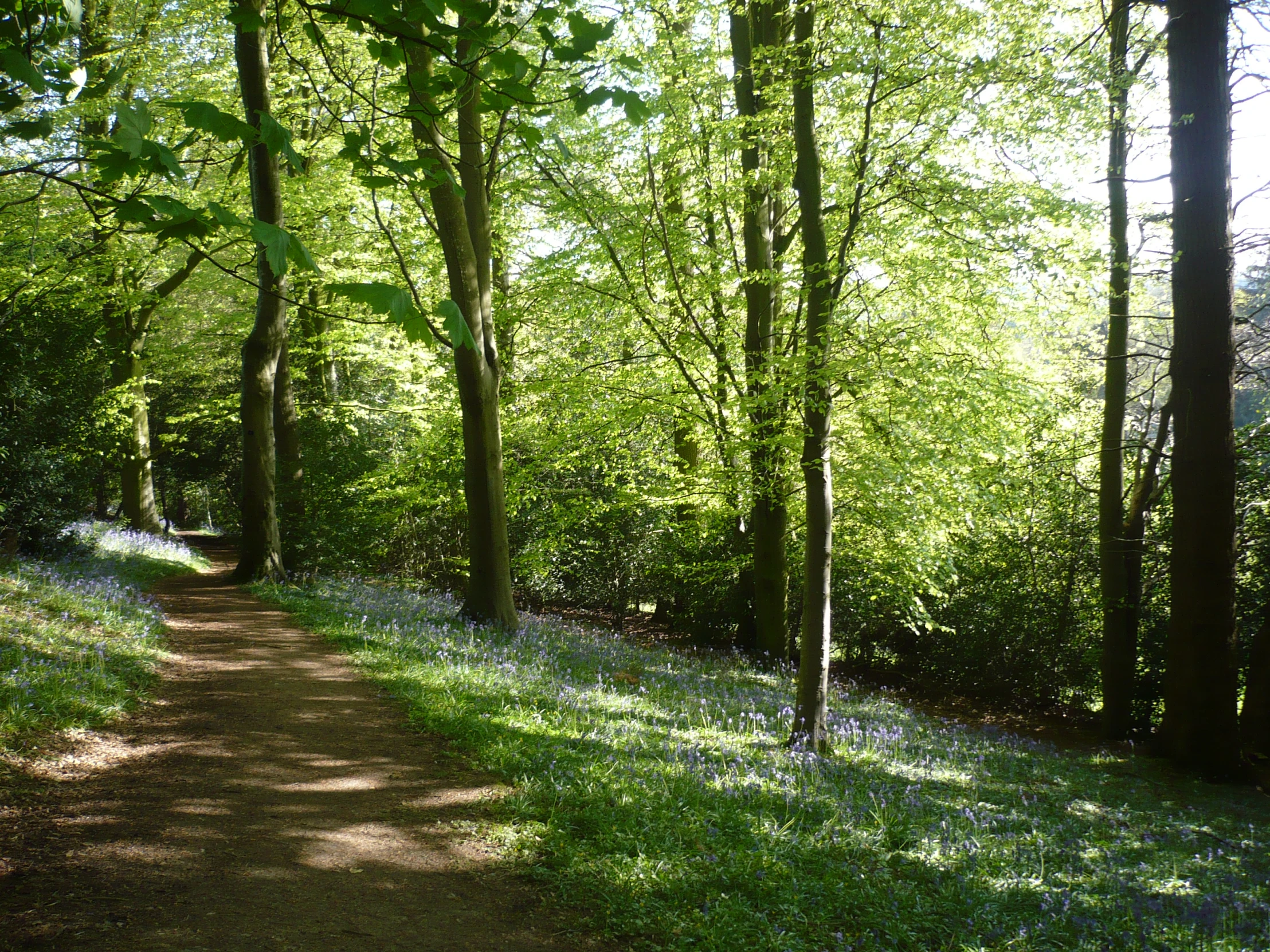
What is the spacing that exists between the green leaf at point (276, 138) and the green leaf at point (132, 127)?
1.17ft

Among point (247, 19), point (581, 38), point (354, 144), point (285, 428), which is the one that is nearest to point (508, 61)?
point (581, 38)

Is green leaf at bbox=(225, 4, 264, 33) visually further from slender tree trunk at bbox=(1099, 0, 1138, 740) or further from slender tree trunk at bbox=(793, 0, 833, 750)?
slender tree trunk at bbox=(1099, 0, 1138, 740)

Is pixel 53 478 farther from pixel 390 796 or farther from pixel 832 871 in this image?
pixel 832 871

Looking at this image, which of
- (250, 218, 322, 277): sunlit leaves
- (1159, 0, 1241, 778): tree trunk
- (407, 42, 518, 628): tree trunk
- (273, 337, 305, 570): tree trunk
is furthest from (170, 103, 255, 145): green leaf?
(273, 337, 305, 570): tree trunk

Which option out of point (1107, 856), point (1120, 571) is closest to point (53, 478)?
point (1107, 856)

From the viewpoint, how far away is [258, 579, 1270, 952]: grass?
142 inches

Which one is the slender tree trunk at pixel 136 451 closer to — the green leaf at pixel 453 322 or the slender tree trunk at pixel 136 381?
the slender tree trunk at pixel 136 381

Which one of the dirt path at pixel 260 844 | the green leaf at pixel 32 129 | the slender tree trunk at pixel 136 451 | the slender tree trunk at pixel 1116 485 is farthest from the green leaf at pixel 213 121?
the slender tree trunk at pixel 136 451

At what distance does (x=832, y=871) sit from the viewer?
402 centimetres

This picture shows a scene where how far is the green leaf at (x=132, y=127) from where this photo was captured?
2357mm

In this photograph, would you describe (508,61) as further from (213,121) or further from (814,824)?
(814,824)

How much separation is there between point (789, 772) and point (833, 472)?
19.6 feet

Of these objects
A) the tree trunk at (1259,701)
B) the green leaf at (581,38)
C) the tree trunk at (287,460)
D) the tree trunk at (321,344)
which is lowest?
the tree trunk at (1259,701)

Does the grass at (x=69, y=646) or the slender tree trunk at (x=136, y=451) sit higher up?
the slender tree trunk at (x=136, y=451)
